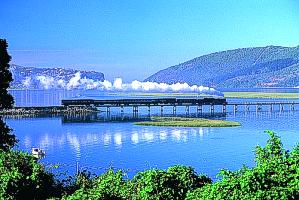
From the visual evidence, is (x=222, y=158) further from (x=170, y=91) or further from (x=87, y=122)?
(x=170, y=91)

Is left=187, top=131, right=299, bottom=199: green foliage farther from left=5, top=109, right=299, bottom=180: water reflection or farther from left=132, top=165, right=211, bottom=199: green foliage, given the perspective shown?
left=5, top=109, right=299, bottom=180: water reflection

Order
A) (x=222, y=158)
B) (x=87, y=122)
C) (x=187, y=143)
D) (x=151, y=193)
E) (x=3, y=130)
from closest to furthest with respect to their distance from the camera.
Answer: (x=151, y=193), (x=3, y=130), (x=222, y=158), (x=187, y=143), (x=87, y=122)

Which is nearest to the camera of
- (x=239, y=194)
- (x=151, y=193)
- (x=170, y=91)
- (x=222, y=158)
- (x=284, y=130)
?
(x=239, y=194)

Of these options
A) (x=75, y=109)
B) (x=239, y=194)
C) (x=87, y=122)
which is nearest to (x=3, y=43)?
(x=239, y=194)

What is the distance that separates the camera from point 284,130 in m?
47.9

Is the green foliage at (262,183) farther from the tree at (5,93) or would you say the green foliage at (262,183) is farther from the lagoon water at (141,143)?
the lagoon water at (141,143)

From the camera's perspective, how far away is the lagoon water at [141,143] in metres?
30.9

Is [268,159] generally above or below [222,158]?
above

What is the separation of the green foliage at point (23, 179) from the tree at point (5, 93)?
7213 millimetres

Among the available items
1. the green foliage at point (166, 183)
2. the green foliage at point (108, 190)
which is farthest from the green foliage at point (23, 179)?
the green foliage at point (166, 183)

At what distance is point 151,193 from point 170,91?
7301 inches

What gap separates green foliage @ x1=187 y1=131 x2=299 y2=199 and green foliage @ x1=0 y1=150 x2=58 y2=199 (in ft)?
9.63

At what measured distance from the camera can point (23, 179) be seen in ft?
33.3

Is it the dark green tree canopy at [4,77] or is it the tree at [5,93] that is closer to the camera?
the tree at [5,93]
